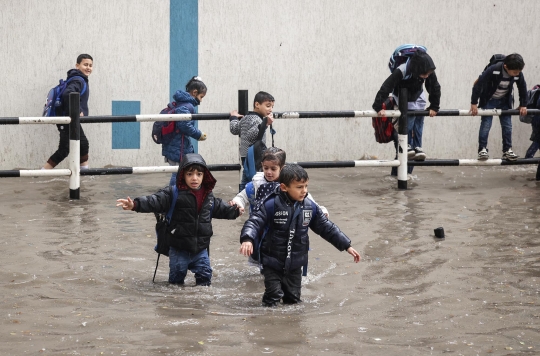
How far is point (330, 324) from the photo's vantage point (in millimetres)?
5934

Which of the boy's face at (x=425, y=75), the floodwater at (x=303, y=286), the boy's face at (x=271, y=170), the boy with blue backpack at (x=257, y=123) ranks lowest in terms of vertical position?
the floodwater at (x=303, y=286)

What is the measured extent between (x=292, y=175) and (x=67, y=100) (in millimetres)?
5242

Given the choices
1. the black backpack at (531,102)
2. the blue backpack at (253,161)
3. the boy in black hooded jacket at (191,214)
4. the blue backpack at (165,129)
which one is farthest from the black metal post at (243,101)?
the black backpack at (531,102)

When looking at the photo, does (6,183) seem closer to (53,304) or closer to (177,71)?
(177,71)

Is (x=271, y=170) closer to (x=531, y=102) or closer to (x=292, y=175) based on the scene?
(x=292, y=175)

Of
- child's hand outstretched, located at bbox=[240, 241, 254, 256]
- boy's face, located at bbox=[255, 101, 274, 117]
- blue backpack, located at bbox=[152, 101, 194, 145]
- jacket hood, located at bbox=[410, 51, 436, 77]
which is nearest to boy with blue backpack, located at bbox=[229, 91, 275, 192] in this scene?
boy's face, located at bbox=[255, 101, 274, 117]

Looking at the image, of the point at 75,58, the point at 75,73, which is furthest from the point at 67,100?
the point at 75,58

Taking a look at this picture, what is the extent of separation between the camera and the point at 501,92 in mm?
11828

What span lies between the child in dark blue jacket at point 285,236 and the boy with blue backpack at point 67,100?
512cm

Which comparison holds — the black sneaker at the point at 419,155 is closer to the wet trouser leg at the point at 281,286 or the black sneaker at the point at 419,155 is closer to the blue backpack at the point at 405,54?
the blue backpack at the point at 405,54

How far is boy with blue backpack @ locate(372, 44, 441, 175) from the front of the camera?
36.3 ft

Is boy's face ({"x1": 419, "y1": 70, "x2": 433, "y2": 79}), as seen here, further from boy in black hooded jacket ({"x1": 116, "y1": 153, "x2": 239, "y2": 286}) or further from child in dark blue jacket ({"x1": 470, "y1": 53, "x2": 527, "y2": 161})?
boy in black hooded jacket ({"x1": 116, "y1": 153, "x2": 239, "y2": 286})

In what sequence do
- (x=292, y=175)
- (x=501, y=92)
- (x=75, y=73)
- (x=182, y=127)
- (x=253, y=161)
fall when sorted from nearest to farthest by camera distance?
(x=292, y=175) → (x=253, y=161) → (x=182, y=127) → (x=75, y=73) → (x=501, y=92)

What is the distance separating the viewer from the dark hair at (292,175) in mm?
6371
